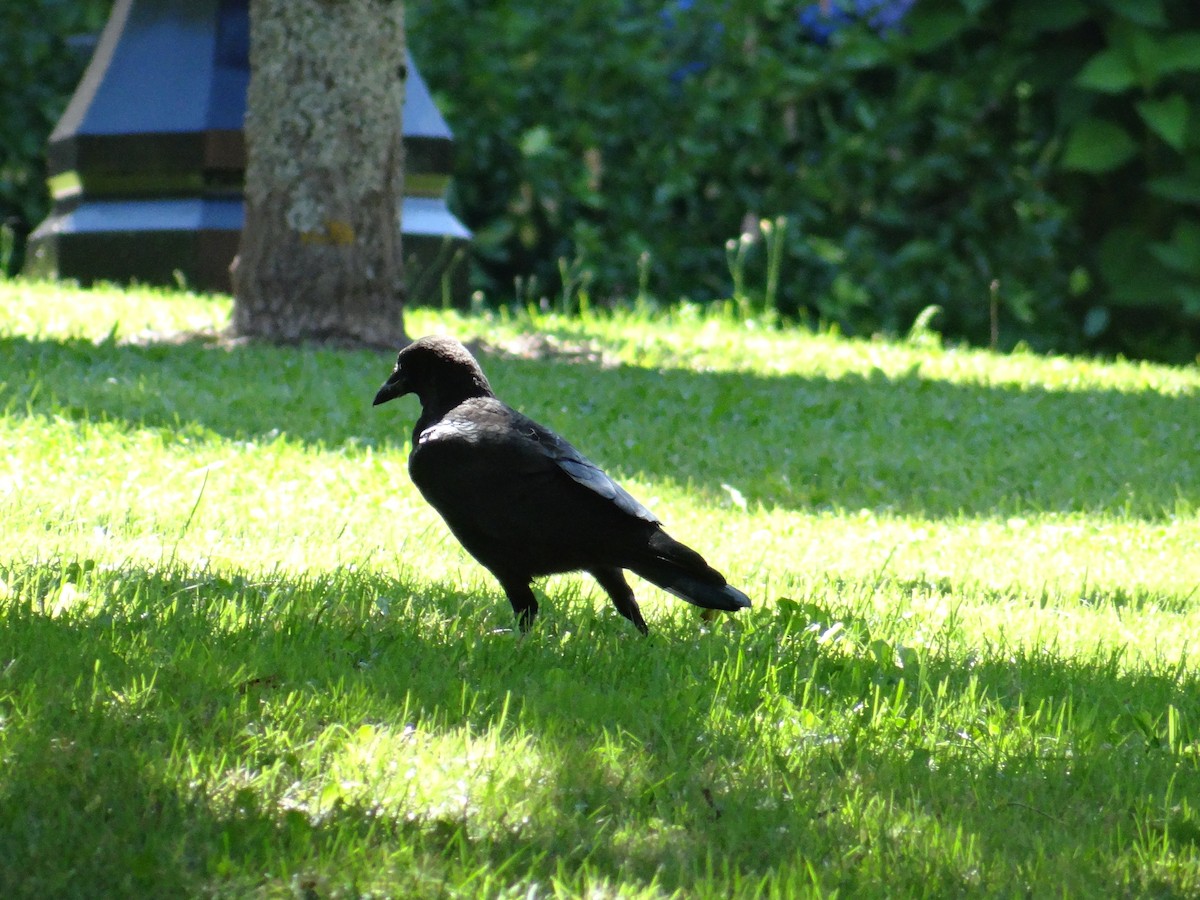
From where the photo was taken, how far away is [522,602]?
167 inches

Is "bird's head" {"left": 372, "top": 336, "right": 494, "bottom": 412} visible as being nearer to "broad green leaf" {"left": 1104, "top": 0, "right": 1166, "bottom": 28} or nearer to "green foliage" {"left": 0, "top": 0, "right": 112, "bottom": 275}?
"green foliage" {"left": 0, "top": 0, "right": 112, "bottom": 275}

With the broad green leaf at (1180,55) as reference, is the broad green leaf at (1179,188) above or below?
below

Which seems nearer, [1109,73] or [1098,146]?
[1109,73]

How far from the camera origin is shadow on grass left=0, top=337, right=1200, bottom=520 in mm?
6684

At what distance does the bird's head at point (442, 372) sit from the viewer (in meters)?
4.51

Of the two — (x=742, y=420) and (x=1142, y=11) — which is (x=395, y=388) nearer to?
(x=742, y=420)

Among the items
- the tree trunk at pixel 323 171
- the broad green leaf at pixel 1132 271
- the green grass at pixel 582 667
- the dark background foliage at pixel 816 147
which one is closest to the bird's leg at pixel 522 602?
the green grass at pixel 582 667

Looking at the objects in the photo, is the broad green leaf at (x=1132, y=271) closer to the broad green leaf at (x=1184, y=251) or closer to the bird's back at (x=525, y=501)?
the broad green leaf at (x=1184, y=251)

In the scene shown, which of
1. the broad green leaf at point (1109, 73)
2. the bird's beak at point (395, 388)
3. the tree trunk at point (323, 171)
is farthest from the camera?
the broad green leaf at point (1109, 73)

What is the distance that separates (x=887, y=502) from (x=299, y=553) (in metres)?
2.54

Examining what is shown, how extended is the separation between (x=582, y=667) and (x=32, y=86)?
9604mm

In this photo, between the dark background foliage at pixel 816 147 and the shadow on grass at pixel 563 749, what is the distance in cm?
765

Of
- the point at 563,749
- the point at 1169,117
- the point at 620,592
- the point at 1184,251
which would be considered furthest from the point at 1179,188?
the point at 563,749

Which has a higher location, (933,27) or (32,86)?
(933,27)
